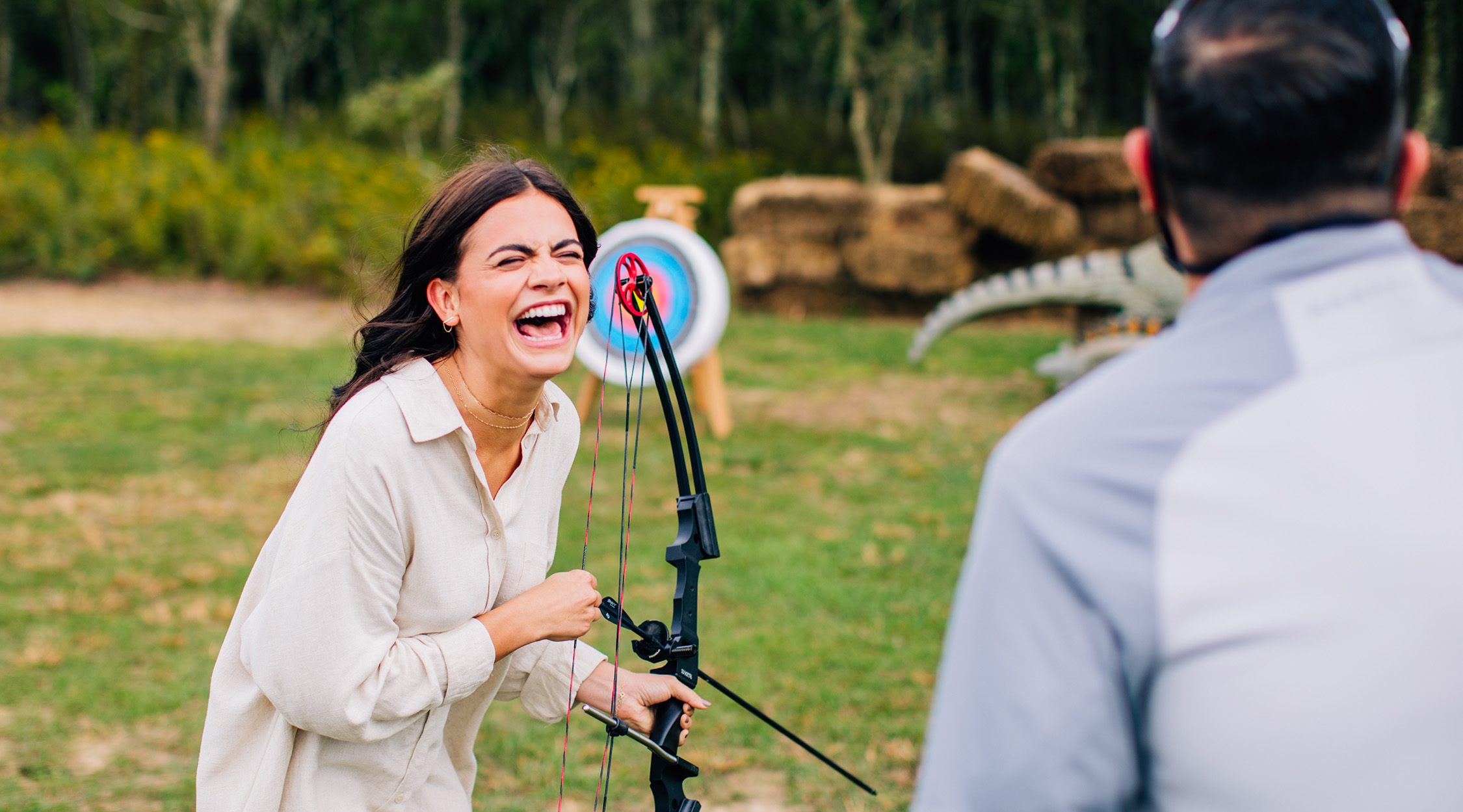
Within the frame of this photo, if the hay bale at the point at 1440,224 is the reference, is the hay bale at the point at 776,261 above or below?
below

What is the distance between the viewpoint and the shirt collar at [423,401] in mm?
1580

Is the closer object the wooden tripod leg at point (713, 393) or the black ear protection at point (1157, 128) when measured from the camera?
the black ear protection at point (1157, 128)

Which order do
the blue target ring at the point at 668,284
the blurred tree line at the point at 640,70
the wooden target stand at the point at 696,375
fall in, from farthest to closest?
the blurred tree line at the point at 640,70
the wooden target stand at the point at 696,375
the blue target ring at the point at 668,284

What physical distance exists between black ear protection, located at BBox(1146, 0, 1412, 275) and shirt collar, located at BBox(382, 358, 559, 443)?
104 centimetres

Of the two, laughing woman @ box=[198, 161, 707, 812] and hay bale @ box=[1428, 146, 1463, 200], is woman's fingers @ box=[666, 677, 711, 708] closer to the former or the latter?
laughing woman @ box=[198, 161, 707, 812]

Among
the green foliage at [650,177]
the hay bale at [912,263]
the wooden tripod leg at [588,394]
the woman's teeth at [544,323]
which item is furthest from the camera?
the green foliage at [650,177]

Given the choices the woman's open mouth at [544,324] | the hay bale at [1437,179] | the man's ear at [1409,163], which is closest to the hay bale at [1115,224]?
the hay bale at [1437,179]

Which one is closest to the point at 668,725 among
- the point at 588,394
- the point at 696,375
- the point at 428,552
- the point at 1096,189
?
the point at 428,552

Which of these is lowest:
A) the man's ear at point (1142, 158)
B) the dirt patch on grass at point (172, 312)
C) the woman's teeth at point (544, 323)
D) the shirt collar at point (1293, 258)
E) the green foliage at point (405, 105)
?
the dirt patch on grass at point (172, 312)

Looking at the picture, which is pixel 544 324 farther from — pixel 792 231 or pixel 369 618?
pixel 792 231

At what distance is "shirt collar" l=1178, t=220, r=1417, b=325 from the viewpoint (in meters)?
0.78

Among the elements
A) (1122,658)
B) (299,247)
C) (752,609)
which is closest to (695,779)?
(752,609)

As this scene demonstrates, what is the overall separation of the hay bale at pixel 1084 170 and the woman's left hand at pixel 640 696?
1104 centimetres

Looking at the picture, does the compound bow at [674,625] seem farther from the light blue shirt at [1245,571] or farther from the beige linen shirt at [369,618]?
the light blue shirt at [1245,571]
